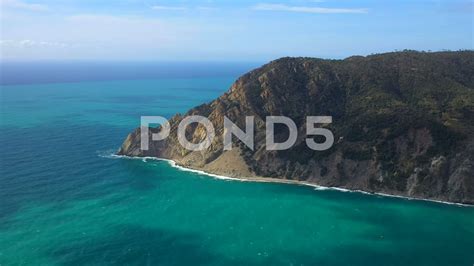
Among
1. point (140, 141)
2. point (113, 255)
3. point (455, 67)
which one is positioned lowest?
point (113, 255)

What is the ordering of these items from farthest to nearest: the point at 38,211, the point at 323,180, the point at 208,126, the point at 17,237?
the point at 208,126
the point at 323,180
the point at 38,211
the point at 17,237

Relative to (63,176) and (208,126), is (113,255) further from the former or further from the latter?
(208,126)

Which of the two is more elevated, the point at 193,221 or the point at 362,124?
the point at 362,124

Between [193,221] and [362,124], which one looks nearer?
[193,221]

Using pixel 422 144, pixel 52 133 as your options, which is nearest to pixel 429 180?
pixel 422 144
